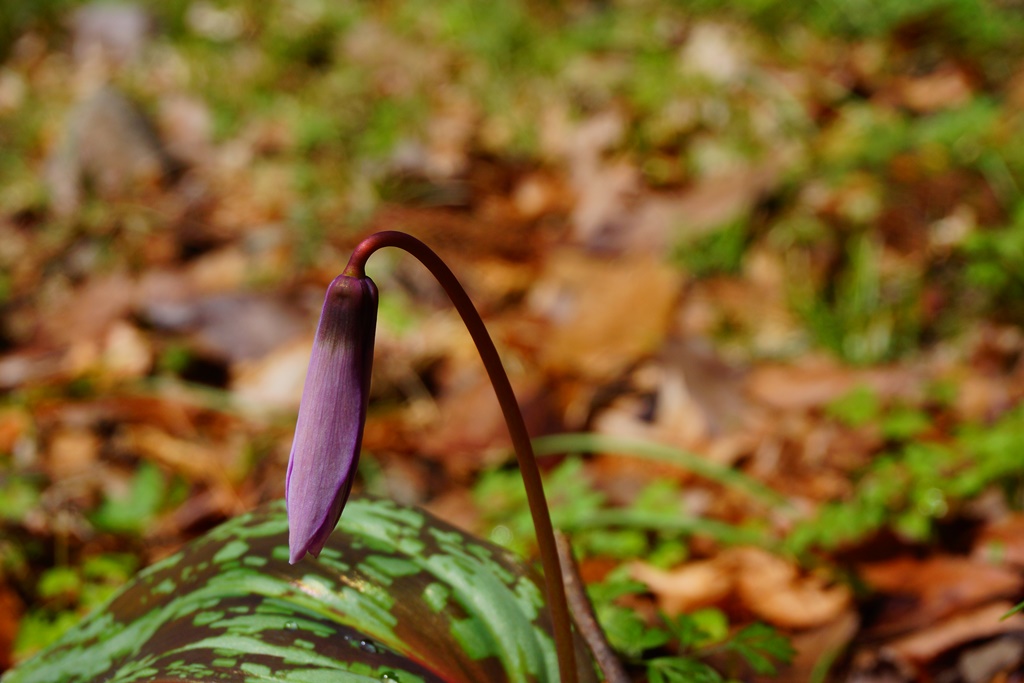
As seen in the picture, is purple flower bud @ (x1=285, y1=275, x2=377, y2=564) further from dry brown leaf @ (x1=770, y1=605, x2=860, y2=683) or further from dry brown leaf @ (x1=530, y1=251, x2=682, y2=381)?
dry brown leaf @ (x1=530, y1=251, x2=682, y2=381)

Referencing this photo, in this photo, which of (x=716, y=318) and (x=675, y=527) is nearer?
(x=675, y=527)

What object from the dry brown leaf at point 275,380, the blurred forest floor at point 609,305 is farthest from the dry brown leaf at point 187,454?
the dry brown leaf at point 275,380

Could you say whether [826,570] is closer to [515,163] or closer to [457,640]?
[457,640]

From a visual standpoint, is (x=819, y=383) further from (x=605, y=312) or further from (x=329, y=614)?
(x=329, y=614)

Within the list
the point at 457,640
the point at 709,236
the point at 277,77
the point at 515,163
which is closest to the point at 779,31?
the point at 515,163

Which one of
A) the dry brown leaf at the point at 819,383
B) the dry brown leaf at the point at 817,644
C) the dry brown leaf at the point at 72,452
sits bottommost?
the dry brown leaf at the point at 817,644

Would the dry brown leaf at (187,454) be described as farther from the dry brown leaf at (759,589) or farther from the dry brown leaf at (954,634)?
the dry brown leaf at (954,634)
